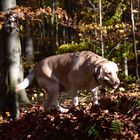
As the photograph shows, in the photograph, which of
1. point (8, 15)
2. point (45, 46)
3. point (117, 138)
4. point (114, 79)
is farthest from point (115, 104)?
point (45, 46)

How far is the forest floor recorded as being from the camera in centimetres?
634

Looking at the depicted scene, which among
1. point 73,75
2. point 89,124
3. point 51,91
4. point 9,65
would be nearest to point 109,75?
point 73,75

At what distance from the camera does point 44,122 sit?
24.0 feet

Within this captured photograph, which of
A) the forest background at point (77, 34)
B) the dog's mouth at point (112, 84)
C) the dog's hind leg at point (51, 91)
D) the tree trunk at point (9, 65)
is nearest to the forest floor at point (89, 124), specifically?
the dog's mouth at point (112, 84)

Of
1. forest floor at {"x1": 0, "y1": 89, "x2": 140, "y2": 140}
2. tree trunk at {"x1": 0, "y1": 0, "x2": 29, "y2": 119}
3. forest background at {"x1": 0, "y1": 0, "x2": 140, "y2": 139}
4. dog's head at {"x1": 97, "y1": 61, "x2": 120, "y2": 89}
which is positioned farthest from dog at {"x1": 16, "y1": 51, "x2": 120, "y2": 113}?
tree trunk at {"x1": 0, "y1": 0, "x2": 29, "y2": 119}

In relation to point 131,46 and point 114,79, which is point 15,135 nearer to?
point 114,79

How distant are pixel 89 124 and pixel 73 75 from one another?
2071mm

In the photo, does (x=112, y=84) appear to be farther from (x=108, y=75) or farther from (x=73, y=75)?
(x=73, y=75)

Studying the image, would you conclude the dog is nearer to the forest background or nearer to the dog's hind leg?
the dog's hind leg

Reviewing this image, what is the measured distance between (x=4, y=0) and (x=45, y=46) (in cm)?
2595

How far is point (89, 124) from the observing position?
6.61m

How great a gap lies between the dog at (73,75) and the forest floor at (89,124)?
628 mm

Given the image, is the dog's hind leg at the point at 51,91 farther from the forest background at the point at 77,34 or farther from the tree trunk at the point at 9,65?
the tree trunk at the point at 9,65

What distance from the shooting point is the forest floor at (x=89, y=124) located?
6340 mm
